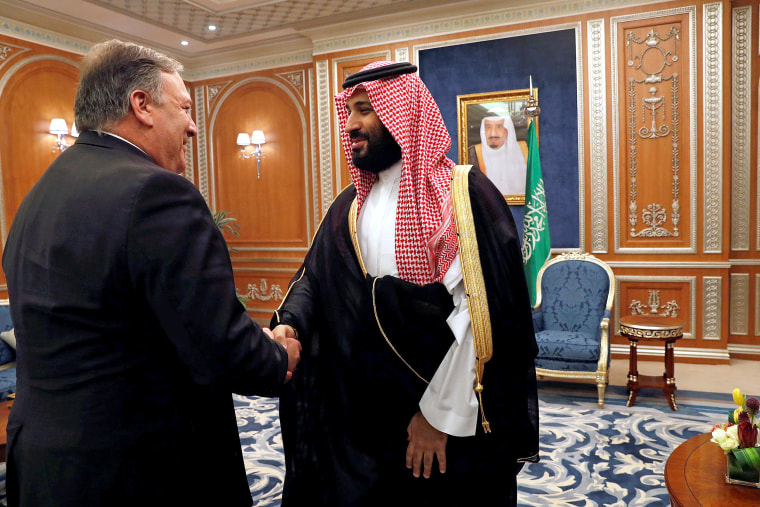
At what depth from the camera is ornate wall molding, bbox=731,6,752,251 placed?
487cm

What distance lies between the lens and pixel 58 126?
17.9 feet

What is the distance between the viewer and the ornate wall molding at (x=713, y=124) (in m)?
4.68

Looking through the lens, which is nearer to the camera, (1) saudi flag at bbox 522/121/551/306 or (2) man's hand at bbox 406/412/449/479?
(2) man's hand at bbox 406/412/449/479

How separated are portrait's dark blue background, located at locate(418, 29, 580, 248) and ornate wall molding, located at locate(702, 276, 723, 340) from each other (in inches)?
45.7

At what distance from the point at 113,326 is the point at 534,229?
3939 mm

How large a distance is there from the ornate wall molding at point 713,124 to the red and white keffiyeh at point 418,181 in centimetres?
408

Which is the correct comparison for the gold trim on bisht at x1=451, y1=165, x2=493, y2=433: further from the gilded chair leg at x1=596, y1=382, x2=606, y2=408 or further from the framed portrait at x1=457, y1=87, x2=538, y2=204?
the framed portrait at x1=457, y1=87, x2=538, y2=204

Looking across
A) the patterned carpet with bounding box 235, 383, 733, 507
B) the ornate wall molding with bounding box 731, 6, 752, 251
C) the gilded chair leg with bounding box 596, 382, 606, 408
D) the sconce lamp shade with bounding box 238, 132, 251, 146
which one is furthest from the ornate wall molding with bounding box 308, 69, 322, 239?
the ornate wall molding with bounding box 731, 6, 752, 251

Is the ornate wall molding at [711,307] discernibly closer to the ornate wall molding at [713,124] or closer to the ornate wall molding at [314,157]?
the ornate wall molding at [713,124]

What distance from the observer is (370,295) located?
1.61m

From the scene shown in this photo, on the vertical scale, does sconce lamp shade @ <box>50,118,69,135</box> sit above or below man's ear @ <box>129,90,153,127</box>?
above

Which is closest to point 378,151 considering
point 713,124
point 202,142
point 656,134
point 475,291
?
point 475,291

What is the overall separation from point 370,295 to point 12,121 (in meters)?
5.27

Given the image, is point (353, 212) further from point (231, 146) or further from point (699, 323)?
point (231, 146)
